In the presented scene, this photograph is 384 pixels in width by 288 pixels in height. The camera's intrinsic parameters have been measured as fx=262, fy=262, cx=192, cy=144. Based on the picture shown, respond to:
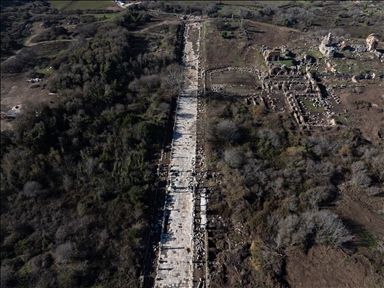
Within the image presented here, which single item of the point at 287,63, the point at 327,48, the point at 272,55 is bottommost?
the point at 287,63

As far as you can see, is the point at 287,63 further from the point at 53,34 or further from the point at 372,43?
the point at 53,34

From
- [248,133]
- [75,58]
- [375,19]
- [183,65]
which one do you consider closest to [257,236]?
[248,133]

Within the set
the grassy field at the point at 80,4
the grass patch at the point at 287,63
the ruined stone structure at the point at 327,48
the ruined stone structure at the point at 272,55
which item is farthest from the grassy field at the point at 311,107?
the grassy field at the point at 80,4

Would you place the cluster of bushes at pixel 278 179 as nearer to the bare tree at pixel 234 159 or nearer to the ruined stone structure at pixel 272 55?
the bare tree at pixel 234 159

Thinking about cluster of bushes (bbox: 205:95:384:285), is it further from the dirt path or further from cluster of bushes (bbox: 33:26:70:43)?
cluster of bushes (bbox: 33:26:70:43)

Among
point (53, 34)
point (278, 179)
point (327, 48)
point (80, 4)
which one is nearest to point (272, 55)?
point (327, 48)
